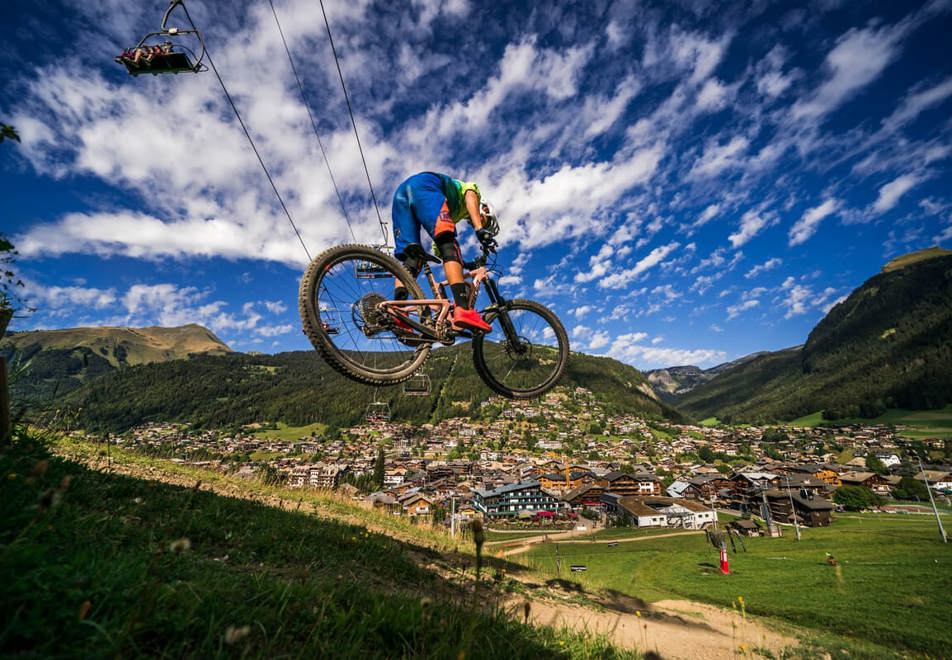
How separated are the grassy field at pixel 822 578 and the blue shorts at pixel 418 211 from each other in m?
12.4

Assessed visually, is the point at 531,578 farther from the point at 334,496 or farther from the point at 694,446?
the point at 694,446

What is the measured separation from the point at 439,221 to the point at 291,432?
16781 centimetres

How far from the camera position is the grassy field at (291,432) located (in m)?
140

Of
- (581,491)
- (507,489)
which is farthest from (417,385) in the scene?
(581,491)

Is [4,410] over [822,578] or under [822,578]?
over

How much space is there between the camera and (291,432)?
151625 mm

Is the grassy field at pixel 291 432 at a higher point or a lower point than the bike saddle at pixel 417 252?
higher

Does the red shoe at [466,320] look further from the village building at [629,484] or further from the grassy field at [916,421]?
the grassy field at [916,421]

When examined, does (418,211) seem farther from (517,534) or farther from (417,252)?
(517,534)

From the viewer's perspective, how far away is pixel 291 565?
15.3ft

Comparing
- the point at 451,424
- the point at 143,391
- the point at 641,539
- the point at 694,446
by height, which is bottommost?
the point at 641,539

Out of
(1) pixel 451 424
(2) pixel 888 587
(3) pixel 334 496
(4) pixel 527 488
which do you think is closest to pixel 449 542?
(3) pixel 334 496

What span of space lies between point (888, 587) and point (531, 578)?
3729cm

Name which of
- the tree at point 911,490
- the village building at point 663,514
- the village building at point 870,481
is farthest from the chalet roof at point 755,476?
the tree at point 911,490
